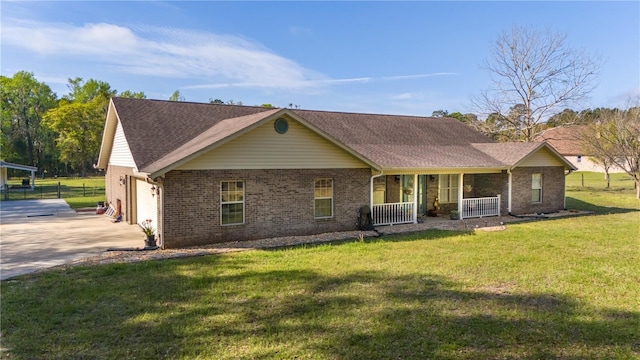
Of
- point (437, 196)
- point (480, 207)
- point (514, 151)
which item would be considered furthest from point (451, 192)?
point (514, 151)

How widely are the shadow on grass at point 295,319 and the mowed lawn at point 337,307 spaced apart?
0.03m

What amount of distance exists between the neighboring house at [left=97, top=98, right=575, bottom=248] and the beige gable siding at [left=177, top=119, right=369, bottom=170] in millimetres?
32

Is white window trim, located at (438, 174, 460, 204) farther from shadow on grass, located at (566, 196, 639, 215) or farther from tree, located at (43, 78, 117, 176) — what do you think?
tree, located at (43, 78, 117, 176)

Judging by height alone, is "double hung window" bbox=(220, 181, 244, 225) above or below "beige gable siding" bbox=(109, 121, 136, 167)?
below

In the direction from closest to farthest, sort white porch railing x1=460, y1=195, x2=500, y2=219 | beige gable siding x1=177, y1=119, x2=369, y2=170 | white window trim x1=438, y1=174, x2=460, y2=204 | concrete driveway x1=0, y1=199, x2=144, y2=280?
concrete driveway x1=0, y1=199, x2=144, y2=280
beige gable siding x1=177, y1=119, x2=369, y2=170
white porch railing x1=460, y1=195, x2=500, y2=219
white window trim x1=438, y1=174, x2=460, y2=204

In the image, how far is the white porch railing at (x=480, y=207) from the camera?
698 inches

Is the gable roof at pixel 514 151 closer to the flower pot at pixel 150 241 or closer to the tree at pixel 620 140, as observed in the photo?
the tree at pixel 620 140

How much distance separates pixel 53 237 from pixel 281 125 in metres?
8.22

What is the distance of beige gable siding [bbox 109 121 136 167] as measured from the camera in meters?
15.0

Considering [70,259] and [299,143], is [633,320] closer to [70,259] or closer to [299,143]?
[299,143]

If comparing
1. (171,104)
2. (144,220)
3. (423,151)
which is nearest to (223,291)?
(144,220)

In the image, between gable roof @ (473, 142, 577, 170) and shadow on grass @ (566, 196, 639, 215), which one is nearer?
gable roof @ (473, 142, 577, 170)

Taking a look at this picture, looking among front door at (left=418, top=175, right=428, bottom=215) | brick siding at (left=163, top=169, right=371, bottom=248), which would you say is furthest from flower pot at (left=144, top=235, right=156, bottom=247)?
front door at (left=418, top=175, right=428, bottom=215)

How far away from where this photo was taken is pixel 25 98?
6588 centimetres
